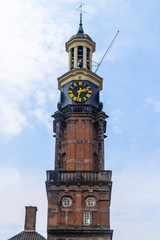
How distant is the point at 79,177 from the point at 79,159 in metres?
3.18

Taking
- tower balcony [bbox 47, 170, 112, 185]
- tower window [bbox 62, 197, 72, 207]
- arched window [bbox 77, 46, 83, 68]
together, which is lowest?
tower window [bbox 62, 197, 72, 207]

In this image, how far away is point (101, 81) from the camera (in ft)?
217

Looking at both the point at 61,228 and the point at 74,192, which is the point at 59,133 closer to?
the point at 74,192

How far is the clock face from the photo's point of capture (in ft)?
205

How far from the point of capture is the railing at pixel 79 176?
5559 centimetres

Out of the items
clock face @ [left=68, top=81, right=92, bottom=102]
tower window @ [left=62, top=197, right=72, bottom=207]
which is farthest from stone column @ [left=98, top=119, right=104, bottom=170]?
tower window @ [left=62, top=197, right=72, bottom=207]

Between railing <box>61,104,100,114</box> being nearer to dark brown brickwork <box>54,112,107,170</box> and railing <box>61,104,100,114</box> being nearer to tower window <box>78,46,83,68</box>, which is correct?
dark brown brickwork <box>54,112,107,170</box>

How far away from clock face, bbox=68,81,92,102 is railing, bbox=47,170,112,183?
10072 mm

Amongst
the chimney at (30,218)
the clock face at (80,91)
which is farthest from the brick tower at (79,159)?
the chimney at (30,218)

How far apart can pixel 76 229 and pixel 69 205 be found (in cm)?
283

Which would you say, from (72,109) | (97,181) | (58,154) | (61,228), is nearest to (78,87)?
(72,109)

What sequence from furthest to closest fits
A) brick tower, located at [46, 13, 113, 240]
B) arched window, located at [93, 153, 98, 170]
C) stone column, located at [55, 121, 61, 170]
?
arched window, located at [93, 153, 98, 170], stone column, located at [55, 121, 61, 170], brick tower, located at [46, 13, 113, 240]

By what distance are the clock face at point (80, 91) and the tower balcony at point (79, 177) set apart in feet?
33.1

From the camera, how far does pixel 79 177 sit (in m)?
55.6
